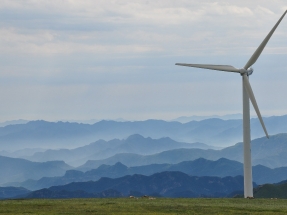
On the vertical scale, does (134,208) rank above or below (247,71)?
below

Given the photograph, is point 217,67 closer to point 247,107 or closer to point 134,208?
point 247,107

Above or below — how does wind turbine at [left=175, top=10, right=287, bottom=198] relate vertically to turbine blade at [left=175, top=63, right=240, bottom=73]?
below

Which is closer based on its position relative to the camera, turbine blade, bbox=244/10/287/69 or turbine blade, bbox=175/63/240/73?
turbine blade, bbox=244/10/287/69

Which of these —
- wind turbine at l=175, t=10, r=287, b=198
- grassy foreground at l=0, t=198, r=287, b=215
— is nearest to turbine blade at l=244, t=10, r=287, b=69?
wind turbine at l=175, t=10, r=287, b=198

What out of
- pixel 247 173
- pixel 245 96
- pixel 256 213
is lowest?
pixel 256 213

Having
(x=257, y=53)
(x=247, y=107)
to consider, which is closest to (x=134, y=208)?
(x=247, y=107)

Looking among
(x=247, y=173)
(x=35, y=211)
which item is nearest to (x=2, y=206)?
(x=35, y=211)

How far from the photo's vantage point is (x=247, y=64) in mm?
96500

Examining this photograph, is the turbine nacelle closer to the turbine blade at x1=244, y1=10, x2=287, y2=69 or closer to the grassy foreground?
the turbine blade at x1=244, y1=10, x2=287, y2=69

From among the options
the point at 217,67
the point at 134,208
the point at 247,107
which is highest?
the point at 217,67

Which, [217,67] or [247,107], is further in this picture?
[217,67]

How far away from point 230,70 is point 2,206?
41084mm

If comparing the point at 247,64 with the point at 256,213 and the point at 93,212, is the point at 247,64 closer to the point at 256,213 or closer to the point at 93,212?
the point at 256,213

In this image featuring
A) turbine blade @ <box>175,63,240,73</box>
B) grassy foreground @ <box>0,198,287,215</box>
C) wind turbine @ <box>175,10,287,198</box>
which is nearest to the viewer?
grassy foreground @ <box>0,198,287,215</box>
